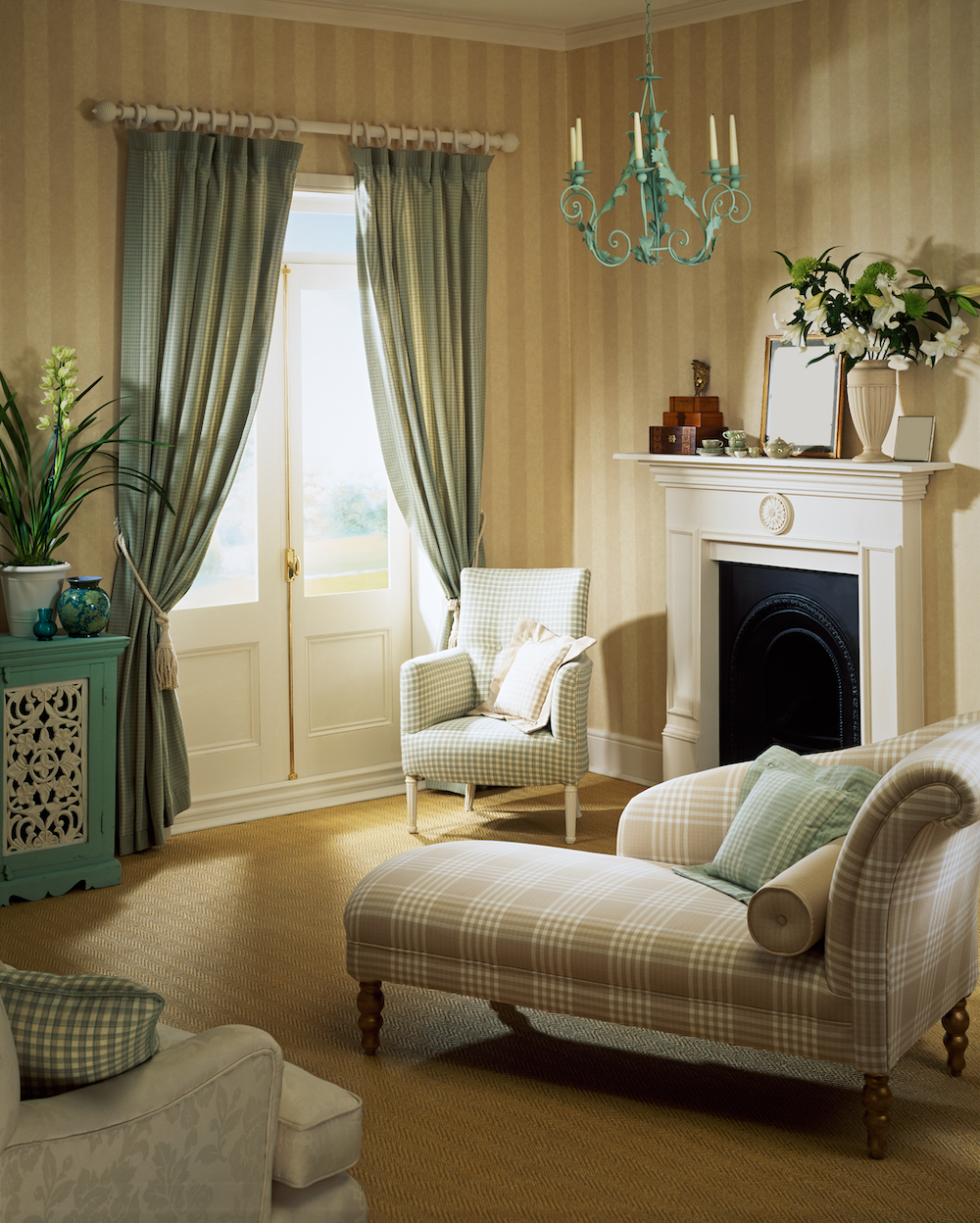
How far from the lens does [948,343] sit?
4.38m

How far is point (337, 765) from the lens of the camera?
568 centimetres

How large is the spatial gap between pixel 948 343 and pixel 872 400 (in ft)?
1.05

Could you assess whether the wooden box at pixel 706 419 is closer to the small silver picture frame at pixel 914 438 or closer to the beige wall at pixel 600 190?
the beige wall at pixel 600 190

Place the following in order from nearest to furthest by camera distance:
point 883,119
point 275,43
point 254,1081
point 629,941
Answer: point 254,1081, point 629,941, point 883,119, point 275,43

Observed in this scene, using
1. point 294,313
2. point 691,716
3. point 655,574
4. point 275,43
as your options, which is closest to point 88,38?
point 275,43

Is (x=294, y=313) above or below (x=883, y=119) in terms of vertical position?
below

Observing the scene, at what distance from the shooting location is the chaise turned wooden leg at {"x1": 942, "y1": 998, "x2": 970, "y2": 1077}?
3.08 metres

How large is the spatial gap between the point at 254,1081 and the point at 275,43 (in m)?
4.32

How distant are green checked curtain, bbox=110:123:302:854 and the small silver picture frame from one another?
2427mm

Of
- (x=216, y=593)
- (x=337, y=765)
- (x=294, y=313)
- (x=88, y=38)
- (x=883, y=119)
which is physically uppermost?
(x=88, y=38)

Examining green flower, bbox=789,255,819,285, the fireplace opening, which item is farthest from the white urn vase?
the fireplace opening

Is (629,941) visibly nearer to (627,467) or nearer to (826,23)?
(627,467)

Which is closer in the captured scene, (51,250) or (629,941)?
(629,941)

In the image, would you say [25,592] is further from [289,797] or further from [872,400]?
[872,400]
